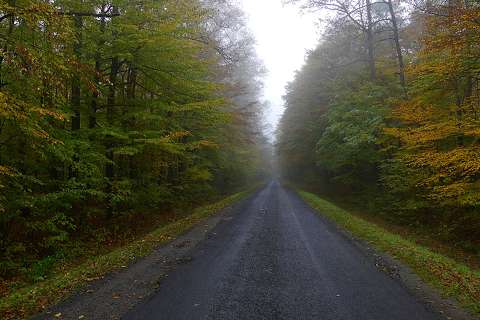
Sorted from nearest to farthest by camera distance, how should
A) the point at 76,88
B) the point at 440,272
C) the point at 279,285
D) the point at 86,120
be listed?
the point at 279,285 < the point at 440,272 < the point at 76,88 < the point at 86,120

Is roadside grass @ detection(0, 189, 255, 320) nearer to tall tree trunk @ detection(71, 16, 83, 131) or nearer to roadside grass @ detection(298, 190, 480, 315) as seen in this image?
tall tree trunk @ detection(71, 16, 83, 131)

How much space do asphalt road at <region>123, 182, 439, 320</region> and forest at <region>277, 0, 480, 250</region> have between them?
5379mm

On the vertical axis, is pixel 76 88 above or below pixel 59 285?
above

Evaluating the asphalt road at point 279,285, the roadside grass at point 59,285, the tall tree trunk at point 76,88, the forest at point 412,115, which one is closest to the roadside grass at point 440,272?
the asphalt road at point 279,285

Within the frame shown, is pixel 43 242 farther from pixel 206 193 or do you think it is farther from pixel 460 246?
pixel 206 193

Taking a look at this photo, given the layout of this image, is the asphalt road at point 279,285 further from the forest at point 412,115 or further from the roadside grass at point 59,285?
the forest at point 412,115

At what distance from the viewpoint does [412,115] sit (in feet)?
47.7

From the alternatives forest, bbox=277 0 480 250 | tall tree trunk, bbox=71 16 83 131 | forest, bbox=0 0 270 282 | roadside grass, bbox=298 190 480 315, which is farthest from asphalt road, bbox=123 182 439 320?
tall tree trunk, bbox=71 16 83 131

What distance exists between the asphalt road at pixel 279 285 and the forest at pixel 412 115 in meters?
5.38

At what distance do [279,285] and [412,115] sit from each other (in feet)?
34.8

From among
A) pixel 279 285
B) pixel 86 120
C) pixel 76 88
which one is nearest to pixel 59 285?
pixel 279 285

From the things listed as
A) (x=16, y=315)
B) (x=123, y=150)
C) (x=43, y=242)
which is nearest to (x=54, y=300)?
(x=16, y=315)

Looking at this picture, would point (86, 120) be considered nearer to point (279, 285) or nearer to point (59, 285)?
point (59, 285)

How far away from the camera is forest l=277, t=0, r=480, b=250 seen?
Result: 12164 millimetres
